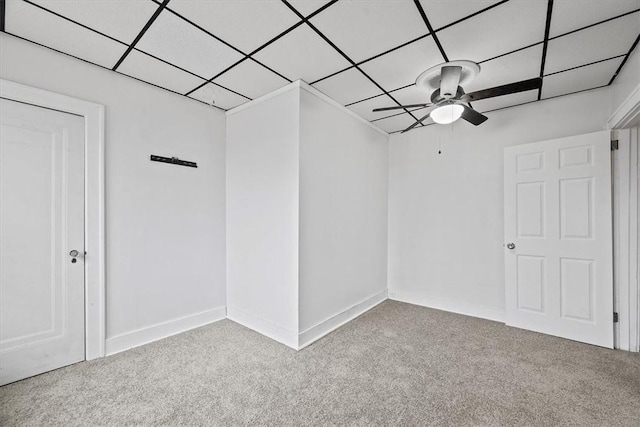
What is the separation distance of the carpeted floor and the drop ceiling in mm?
2720

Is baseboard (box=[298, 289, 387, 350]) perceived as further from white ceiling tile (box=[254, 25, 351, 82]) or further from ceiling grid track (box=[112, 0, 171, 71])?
ceiling grid track (box=[112, 0, 171, 71])

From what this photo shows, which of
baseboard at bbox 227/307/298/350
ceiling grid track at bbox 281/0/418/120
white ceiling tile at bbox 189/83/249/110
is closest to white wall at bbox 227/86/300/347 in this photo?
baseboard at bbox 227/307/298/350

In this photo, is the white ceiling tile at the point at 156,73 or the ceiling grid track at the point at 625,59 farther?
the white ceiling tile at the point at 156,73

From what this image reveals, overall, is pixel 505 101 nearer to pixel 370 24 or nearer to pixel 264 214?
pixel 370 24

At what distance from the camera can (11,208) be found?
7.36ft

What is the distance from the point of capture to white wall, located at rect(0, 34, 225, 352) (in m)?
2.55

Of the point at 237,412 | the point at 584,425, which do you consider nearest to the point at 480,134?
the point at 584,425

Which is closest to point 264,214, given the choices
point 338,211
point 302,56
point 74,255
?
point 338,211

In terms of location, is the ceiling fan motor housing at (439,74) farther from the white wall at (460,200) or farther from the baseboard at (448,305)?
the baseboard at (448,305)

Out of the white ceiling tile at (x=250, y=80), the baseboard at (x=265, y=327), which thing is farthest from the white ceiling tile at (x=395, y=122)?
the baseboard at (x=265, y=327)

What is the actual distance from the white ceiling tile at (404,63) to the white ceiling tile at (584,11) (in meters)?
0.77

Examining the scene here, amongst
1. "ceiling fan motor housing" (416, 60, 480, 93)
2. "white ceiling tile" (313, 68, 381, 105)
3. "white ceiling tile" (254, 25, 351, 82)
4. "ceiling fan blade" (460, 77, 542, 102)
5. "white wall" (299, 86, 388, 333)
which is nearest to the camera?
"ceiling fan blade" (460, 77, 542, 102)

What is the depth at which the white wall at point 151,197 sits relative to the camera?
2547 millimetres

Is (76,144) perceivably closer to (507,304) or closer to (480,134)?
(480,134)
